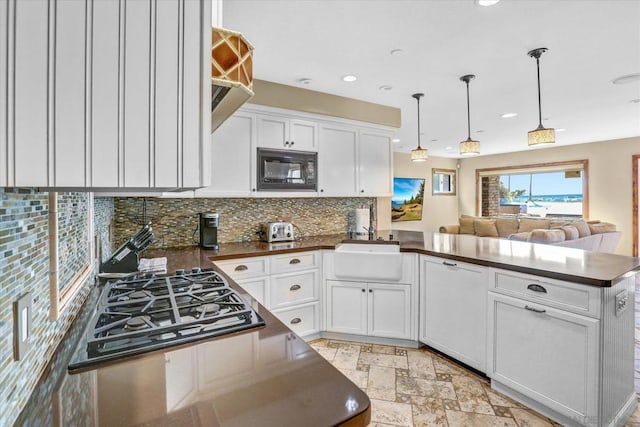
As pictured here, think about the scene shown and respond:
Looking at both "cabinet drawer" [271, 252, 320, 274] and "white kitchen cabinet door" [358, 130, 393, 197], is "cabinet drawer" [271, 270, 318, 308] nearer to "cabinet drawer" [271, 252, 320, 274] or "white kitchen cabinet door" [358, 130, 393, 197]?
"cabinet drawer" [271, 252, 320, 274]

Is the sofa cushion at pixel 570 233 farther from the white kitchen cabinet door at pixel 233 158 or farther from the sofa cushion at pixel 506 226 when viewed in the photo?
the white kitchen cabinet door at pixel 233 158

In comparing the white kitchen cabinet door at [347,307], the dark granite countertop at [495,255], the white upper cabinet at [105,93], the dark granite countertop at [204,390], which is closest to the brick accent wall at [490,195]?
the dark granite countertop at [495,255]

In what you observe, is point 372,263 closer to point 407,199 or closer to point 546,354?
point 546,354

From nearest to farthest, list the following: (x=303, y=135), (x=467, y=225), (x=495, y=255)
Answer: (x=495, y=255) → (x=303, y=135) → (x=467, y=225)

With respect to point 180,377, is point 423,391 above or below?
below

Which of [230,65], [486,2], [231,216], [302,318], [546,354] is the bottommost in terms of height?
[302,318]

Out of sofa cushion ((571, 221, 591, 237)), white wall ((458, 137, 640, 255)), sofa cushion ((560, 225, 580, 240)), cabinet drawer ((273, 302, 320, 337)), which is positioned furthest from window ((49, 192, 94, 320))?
white wall ((458, 137, 640, 255))

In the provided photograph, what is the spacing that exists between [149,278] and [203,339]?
32.6 inches

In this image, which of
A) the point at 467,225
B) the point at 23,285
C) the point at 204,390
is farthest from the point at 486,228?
the point at 23,285

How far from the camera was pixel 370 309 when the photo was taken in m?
2.83

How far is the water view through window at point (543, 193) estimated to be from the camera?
7.06m

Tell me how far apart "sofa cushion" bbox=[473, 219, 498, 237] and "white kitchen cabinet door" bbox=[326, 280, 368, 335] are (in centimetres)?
529

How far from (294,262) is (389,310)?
3.04 feet

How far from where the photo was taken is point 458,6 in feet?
6.26
